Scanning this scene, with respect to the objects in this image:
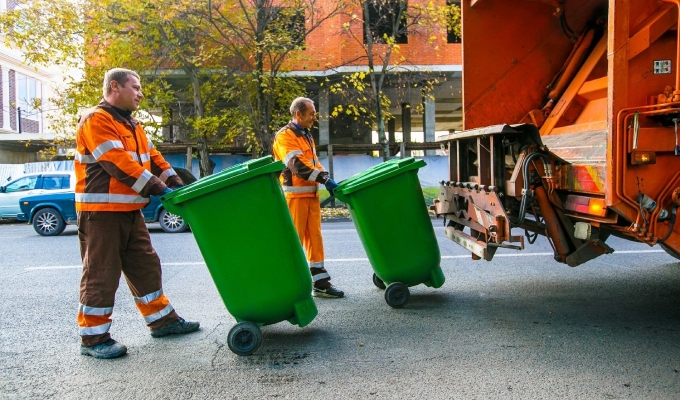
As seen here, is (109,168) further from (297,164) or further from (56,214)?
(56,214)

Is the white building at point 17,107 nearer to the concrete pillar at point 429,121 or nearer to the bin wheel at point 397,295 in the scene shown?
the concrete pillar at point 429,121

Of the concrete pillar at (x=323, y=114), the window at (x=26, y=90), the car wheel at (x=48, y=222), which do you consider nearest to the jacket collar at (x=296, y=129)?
the car wheel at (x=48, y=222)

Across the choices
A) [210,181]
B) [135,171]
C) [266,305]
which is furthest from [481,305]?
[135,171]

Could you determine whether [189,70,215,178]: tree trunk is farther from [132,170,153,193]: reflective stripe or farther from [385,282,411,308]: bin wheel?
[132,170,153,193]: reflective stripe

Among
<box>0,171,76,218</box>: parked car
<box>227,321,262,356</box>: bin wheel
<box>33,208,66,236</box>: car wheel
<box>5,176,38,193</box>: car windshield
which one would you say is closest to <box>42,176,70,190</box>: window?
<box>0,171,76,218</box>: parked car

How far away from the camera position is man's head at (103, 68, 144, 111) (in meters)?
3.47

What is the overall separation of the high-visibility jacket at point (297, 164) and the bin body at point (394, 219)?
0.36 meters

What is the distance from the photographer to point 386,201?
4086mm

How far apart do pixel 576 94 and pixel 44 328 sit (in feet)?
15.3

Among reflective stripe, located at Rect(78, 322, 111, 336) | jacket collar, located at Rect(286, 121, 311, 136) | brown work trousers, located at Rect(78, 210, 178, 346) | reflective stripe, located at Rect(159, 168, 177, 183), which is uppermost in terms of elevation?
jacket collar, located at Rect(286, 121, 311, 136)

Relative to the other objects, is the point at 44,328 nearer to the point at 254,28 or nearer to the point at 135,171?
the point at 135,171

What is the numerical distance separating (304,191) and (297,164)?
27cm

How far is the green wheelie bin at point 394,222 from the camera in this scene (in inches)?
160

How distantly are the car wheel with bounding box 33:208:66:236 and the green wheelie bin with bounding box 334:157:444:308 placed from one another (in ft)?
27.8
